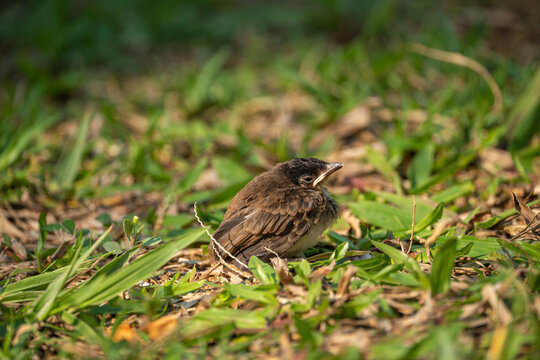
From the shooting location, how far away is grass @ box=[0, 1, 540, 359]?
7.97 ft

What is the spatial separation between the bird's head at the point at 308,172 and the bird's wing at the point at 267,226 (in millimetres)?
290

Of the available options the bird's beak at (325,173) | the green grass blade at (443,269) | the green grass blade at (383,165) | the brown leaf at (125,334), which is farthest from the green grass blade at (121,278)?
the green grass blade at (383,165)

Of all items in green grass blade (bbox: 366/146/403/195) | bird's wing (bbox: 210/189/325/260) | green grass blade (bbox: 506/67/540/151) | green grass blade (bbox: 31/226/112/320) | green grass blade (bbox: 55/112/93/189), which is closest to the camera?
green grass blade (bbox: 31/226/112/320)

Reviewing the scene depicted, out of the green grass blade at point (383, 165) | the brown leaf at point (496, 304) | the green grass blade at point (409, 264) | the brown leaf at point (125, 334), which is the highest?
the brown leaf at point (496, 304)

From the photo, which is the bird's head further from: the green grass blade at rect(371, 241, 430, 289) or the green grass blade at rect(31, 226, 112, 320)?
the green grass blade at rect(31, 226, 112, 320)

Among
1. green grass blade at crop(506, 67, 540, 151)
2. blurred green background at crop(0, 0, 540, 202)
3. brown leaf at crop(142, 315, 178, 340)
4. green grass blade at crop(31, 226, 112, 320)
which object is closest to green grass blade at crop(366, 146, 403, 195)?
blurred green background at crop(0, 0, 540, 202)

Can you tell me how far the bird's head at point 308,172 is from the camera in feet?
11.9

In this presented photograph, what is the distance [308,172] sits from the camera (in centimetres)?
366

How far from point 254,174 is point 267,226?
4.76 ft

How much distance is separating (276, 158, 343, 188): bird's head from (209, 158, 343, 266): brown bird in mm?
127

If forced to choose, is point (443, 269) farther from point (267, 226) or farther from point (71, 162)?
point (71, 162)

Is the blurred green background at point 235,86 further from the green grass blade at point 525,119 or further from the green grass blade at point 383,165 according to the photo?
the green grass blade at point 383,165

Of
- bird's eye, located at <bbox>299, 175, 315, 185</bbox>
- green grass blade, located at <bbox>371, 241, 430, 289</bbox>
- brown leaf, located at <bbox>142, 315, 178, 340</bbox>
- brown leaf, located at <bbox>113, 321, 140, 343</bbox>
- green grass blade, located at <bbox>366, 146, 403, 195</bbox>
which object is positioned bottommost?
brown leaf, located at <bbox>113, 321, 140, 343</bbox>

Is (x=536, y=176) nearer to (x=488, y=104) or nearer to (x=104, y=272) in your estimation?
(x=488, y=104)
